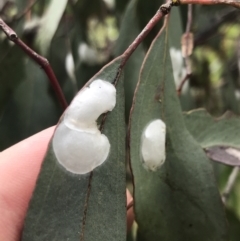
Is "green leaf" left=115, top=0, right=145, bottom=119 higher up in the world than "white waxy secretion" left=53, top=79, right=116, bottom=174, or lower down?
lower down

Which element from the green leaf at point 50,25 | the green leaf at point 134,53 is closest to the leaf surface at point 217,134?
the green leaf at point 134,53

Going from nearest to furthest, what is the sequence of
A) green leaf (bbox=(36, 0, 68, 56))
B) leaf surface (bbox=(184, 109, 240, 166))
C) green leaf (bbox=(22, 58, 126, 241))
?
1. green leaf (bbox=(22, 58, 126, 241))
2. leaf surface (bbox=(184, 109, 240, 166))
3. green leaf (bbox=(36, 0, 68, 56))

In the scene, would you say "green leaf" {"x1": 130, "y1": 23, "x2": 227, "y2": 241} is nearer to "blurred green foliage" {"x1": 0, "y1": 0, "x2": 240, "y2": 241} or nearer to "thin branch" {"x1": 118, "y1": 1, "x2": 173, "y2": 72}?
"thin branch" {"x1": 118, "y1": 1, "x2": 173, "y2": 72}

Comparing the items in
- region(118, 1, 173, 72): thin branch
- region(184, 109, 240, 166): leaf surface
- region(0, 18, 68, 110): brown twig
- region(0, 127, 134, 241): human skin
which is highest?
region(0, 18, 68, 110): brown twig

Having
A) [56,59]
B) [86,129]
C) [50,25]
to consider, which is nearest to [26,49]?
A: [86,129]

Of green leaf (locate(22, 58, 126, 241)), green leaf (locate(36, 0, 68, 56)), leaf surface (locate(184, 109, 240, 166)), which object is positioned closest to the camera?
green leaf (locate(22, 58, 126, 241))

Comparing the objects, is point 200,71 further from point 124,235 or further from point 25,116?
point 124,235

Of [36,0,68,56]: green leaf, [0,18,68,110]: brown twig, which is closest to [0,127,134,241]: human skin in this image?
[0,18,68,110]: brown twig
